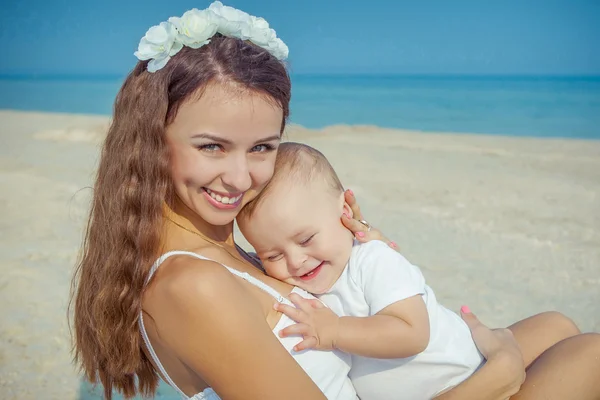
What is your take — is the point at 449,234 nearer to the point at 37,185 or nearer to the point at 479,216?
the point at 479,216

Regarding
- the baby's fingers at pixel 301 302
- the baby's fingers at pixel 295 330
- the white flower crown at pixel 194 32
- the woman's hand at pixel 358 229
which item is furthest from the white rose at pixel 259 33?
the baby's fingers at pixel 295 330

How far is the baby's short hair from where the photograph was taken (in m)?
2.47

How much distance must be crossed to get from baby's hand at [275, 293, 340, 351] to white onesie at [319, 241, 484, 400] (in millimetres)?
203

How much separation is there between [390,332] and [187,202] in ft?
2.76

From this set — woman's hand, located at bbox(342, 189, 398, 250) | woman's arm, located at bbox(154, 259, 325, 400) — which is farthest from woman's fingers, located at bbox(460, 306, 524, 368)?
woman's arm, located at bbox(154, 259, 325, 400)

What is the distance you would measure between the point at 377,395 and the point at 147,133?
1263mm

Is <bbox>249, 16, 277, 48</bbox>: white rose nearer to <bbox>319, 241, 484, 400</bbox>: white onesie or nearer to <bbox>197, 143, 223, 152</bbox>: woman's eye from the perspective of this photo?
<bbox>197, 143, 223, 152</bbox>: woman's eye

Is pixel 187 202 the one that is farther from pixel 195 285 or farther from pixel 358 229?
pixel 358 229

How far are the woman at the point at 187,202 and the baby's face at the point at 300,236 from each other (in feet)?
0.28

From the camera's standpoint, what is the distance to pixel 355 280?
2434 millimetres

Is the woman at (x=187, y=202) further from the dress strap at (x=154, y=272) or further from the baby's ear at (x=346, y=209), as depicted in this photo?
the baby's ear at (x=346, y=209)

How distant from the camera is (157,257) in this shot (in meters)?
2.21

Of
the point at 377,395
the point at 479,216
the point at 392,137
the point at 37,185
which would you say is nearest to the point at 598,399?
the point at 377,395

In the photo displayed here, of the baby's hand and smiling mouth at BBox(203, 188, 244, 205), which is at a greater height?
smiling mouth at BBox(203, 188, 244, 205)
